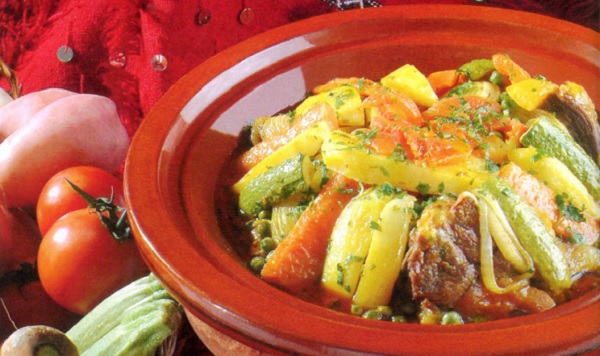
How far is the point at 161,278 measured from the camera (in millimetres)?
1405

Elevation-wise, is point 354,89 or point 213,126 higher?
point 354,89

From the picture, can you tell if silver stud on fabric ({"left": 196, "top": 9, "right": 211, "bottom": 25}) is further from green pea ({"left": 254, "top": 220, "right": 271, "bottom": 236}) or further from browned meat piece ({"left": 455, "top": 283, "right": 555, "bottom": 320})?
browned meat piece ({"left": 455, "top": 283, "right": 555, "bottom": 320})

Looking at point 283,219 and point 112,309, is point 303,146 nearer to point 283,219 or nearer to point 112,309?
point 283,219

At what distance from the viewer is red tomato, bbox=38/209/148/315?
182 centimetres

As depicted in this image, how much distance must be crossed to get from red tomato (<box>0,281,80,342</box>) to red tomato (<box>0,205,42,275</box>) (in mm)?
72

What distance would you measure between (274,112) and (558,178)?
34.6 inches

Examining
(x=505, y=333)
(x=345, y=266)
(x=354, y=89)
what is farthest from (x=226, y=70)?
(x=505, y=333)

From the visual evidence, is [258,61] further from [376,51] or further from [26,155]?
[26,155]

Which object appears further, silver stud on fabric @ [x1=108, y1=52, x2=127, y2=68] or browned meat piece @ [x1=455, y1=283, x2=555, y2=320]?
silver stud on fabric @ [x1=108, y1=52, x2=127, y2=68]

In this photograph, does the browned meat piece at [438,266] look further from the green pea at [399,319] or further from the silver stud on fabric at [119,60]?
the silver stud on fabric at [119,60]

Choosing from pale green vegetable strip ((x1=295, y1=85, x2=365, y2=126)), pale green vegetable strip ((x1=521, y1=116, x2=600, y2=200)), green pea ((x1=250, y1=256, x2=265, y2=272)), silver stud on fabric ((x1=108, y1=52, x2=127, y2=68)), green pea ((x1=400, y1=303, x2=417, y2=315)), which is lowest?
silver stud on fabric ((x1=108, y1=52, x2=127, y2=68))

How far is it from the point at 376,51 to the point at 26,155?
1171 millimetres

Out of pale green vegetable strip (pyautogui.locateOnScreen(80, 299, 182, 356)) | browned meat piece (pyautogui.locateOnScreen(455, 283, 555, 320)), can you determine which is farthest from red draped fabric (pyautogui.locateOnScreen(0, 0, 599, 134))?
browned meat piece (pyautogui.locateOnScreen(455, 283, 555, 320))

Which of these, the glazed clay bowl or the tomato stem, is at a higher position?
the glazed clay bowl
